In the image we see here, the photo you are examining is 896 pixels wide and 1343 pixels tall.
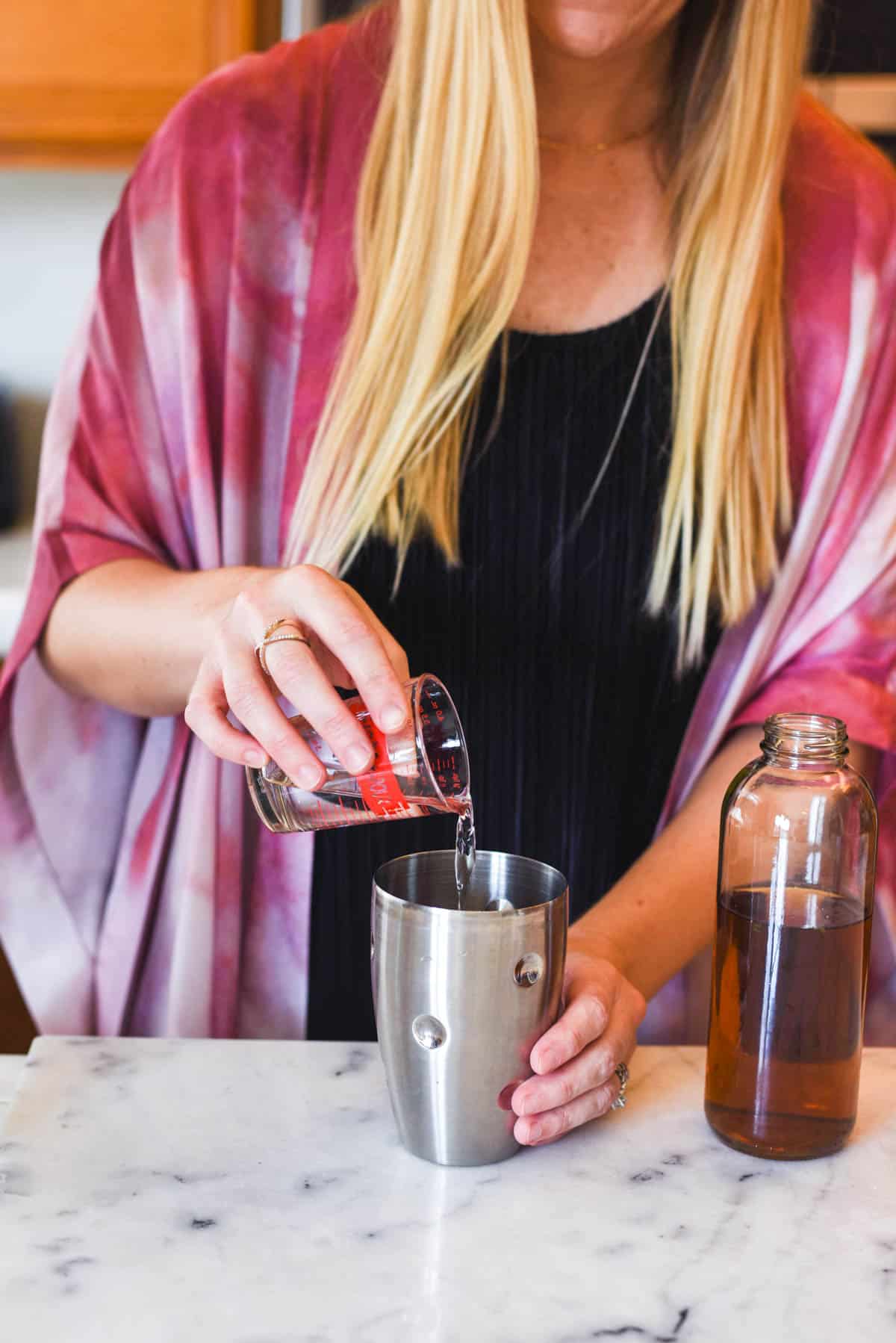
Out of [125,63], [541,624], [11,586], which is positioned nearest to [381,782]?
[541,624]

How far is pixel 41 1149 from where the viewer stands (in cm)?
71

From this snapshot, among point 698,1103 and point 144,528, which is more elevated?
point 144,528

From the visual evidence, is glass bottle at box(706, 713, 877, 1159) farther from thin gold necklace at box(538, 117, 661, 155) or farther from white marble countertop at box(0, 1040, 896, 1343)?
thin gold necklace at box(538, 117, 661, 155)

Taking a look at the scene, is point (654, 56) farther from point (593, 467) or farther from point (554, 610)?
point (554, 610)

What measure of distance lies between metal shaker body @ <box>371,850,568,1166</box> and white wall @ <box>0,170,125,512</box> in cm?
193

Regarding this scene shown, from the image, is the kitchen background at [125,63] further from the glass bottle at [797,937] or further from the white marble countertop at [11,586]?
the glass bottle at [797,937]

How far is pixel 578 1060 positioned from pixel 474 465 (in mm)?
526

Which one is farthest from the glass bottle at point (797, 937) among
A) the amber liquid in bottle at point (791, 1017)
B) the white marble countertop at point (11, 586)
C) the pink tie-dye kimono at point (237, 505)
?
the white marble countertop at point (11, 586)

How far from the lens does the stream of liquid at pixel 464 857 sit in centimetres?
76

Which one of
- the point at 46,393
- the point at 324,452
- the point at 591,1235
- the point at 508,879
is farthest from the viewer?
the point at 46,393

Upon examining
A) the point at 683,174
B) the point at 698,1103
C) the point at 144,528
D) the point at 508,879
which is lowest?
the point at 698,1103

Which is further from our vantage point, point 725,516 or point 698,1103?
point 725,516

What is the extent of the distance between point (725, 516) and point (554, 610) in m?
0.16

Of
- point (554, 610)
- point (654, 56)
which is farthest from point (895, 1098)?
point (654, 56)
